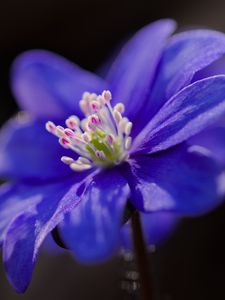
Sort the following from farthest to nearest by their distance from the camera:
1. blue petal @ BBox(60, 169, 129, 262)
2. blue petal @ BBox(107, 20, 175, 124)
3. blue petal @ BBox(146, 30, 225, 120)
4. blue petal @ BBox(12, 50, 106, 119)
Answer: blue petal @ BBox(12, 50, 106, 119) → blue petal @ BBox(107, 20, 175, 124) → blue petal @ BBox(146, 30, 225, 120) → blue petal @ BBox(60, 169, 129, 262)

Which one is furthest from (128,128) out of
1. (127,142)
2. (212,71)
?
(212,71)

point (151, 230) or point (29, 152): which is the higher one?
point (29, 152)

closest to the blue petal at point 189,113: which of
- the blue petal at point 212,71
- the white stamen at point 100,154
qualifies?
the white stamen at point 100,154

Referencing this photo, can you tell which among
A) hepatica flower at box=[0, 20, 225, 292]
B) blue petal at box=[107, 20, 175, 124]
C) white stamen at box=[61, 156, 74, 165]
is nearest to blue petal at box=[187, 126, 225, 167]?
hepatica flower at box=[0, 20, 225, 292]

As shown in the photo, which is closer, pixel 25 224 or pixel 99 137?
pixel 25 224

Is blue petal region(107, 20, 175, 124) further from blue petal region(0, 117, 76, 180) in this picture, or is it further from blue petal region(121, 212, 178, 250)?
blue petal region(121, 212, 178, 250)

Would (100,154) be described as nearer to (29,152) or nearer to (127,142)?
(127,142)
